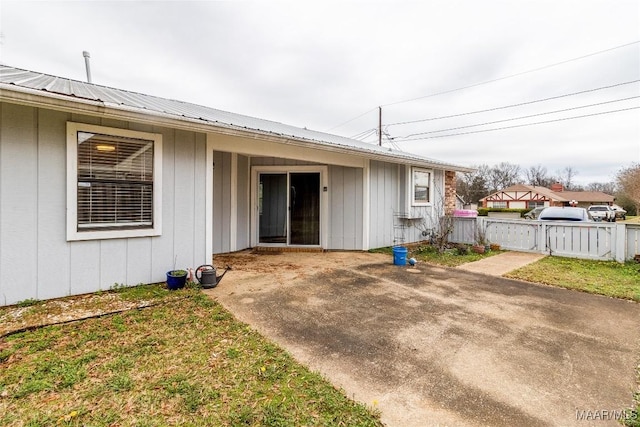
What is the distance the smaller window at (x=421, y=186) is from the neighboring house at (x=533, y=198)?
39.6 meters

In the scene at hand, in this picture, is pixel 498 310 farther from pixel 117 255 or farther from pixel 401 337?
pixel 117 255

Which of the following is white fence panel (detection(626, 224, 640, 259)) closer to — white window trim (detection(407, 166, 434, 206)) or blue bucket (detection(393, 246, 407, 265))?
white window trim (detection(407, 166, 434, 206))

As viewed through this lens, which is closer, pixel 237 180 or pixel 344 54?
pixel 237 180

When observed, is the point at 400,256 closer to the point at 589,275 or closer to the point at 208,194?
the point at 589,275

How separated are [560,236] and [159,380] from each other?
932 cm

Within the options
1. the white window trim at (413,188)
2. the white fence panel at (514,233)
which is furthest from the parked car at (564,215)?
the white window trim at (413,188)

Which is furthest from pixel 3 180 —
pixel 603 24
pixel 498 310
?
pixel 603 24

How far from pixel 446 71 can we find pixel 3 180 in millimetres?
14014

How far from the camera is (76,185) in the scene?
12.4 ft

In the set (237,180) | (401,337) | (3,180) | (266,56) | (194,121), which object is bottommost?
(401,337)

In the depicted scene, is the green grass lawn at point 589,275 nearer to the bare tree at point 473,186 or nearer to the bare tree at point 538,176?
the bare tree at point 473,186

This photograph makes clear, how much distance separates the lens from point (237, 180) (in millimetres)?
7688

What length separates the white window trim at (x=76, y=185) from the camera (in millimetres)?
3725

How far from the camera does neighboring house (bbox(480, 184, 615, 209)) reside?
39.6 metres
